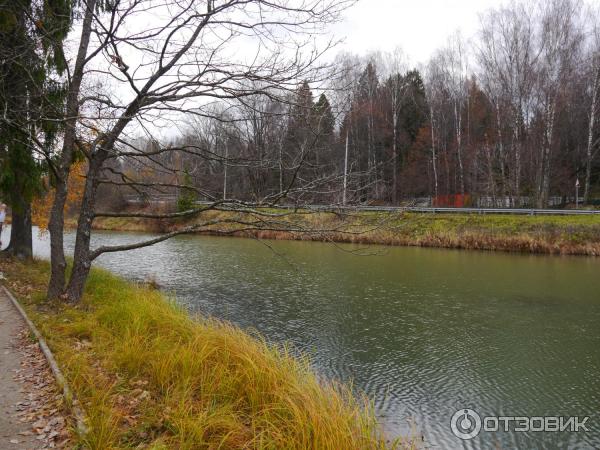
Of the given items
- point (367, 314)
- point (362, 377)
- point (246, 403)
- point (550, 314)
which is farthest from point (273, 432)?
point (550, 314)

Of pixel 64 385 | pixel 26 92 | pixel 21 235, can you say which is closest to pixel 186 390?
pixel 64 385

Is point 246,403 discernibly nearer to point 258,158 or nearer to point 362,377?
point 362,377

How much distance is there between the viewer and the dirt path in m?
3.43

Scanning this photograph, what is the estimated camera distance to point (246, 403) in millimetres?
4500

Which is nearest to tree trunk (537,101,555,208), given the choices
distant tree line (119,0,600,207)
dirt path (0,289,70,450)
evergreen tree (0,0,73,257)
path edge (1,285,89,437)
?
distant tree line (119,0,600,207)

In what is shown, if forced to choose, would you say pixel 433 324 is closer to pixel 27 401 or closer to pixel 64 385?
pixel 64 385

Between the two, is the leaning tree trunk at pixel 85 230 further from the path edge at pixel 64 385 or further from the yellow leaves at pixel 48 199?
the yellow leaves at pixel 48 199

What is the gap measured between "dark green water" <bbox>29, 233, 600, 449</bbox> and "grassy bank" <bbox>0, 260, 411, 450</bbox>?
1.63 meters

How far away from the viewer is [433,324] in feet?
33.0

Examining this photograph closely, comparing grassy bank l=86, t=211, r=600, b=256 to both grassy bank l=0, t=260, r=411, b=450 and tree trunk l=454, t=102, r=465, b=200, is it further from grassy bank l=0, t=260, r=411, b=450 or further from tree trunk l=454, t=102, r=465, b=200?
grassy bank l=0, t=260, r=411, b=450

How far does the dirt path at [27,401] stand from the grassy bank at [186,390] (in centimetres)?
22

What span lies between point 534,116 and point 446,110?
36.2 ft

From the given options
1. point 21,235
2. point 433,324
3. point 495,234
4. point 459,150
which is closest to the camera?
point 433,324

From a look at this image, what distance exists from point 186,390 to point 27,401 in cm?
143
